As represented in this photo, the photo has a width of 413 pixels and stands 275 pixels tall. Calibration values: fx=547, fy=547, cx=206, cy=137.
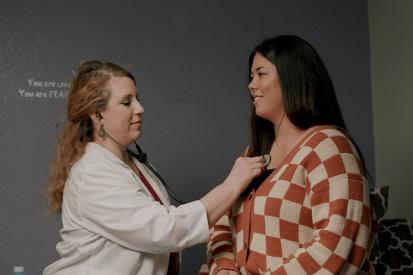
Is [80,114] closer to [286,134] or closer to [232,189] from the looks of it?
[232,189]

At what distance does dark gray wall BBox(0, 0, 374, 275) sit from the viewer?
7.72ft

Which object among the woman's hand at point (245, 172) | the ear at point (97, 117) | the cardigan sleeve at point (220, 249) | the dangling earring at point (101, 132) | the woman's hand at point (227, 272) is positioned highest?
the ear at point (97, 117)

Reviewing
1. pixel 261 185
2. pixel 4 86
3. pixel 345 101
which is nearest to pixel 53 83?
pixel 4 86

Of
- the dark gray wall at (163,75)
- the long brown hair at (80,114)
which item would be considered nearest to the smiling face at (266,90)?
the long brown hair at (80,114)

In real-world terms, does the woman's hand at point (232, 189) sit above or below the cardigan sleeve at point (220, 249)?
above

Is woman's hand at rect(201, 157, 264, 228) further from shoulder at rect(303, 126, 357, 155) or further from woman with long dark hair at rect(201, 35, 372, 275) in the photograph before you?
shoulder at rect(303, 126, 357, 155)

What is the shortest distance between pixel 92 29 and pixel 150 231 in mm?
1212

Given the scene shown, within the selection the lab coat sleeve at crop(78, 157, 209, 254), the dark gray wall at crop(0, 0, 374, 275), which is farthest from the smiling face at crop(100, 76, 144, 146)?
the dark gray wall at crop(0, 0, 374, 275)

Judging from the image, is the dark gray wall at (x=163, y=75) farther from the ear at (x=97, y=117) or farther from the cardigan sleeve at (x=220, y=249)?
the cardigan sleeve at (x=220, y=249)

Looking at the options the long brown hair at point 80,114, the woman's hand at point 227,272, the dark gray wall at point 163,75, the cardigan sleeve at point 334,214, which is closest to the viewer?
the cardigan sleeve at point 334,214

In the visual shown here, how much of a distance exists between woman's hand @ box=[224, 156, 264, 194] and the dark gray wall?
0.92 metres

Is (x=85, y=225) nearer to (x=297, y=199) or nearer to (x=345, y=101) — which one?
(x=297, y=199)

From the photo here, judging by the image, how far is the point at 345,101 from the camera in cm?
279

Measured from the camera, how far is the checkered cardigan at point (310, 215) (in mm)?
1360
